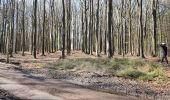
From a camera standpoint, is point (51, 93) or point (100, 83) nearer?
point (51, 93)

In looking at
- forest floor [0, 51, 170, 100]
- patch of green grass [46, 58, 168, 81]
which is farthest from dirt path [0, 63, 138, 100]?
patch of green grass [46, 58, 168, 81]

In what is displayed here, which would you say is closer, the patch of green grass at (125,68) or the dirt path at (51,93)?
the dirt path at (51,93)

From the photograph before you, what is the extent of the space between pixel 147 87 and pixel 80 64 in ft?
32.8

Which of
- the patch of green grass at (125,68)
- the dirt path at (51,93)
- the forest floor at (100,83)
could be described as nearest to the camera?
the dirt path at (51,93)

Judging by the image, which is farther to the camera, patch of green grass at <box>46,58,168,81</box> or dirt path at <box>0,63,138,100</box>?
patch of green grass at <box>46,58,168,81</box>

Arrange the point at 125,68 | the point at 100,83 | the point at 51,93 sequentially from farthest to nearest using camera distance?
the point at 125,68, the point at 100,83, the point at 51,93

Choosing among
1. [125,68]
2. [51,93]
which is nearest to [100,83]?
[125,68]

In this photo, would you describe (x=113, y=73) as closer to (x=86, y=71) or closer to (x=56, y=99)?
(x=86, y=71)

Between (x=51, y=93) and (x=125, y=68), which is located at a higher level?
(x=125, y=68)

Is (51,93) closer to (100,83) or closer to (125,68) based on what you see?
(100,83)

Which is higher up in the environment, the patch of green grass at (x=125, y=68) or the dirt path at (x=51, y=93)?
the patch of green grass at (x=125, y=68)

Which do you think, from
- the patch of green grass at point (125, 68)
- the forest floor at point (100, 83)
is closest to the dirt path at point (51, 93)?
the forest floor at point (100, 83)

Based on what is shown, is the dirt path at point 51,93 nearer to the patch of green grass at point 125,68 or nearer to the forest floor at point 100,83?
the forest floor at point 100,83

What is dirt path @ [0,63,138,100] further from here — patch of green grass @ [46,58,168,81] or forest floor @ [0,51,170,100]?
patch of green grass @ [46,58,168,81]
